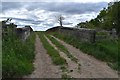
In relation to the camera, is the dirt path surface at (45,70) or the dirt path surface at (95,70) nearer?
the dirt path surface at (45,70)

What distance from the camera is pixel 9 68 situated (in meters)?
7.91

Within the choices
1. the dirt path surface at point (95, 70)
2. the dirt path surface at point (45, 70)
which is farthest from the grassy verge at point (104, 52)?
the dirt path surface at point (45, 70)

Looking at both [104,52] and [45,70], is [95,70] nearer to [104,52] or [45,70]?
[45,70]

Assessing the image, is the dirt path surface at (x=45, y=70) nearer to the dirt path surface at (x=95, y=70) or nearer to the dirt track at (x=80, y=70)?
the dirt track at (x=80, y=70)

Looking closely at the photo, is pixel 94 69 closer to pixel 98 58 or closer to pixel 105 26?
pixel 98 58

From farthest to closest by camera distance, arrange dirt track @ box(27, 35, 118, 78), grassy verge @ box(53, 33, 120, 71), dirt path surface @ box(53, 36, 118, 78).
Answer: grassy verge @ box(53, 33, 120, 71), dirt path surface @ box(53, 36, 118, 78), dirt track @ box(27, 35, 118, 78)

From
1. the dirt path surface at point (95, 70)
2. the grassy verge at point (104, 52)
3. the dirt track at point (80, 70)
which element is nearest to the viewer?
the dirt track at point (80, 70)

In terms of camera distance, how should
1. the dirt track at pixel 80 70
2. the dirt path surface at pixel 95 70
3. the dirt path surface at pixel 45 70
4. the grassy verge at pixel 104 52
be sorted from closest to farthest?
the dirt path surface at pixel 45 70, the dirt track at pixel 80 70, the dirt path surface at pixel 95 70, the grassy verge at pixel 104 52

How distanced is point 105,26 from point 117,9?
4244 mm

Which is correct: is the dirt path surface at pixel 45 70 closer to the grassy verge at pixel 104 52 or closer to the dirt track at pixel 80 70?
the dirt track at pixel 80 70

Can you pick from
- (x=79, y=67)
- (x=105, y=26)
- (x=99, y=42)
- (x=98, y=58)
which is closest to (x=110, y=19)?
(x=105, y=26)

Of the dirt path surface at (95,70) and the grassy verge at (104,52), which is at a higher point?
the grassy verge at (104,52)

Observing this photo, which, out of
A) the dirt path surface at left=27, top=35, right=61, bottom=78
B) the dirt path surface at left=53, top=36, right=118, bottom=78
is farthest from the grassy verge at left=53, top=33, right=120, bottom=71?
the dirt path surface at left=27, top=35, right=61, bottom=78

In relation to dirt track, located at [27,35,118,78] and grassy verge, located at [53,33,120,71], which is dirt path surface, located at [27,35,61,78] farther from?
grassy verge, located at [53,33,120,71]
